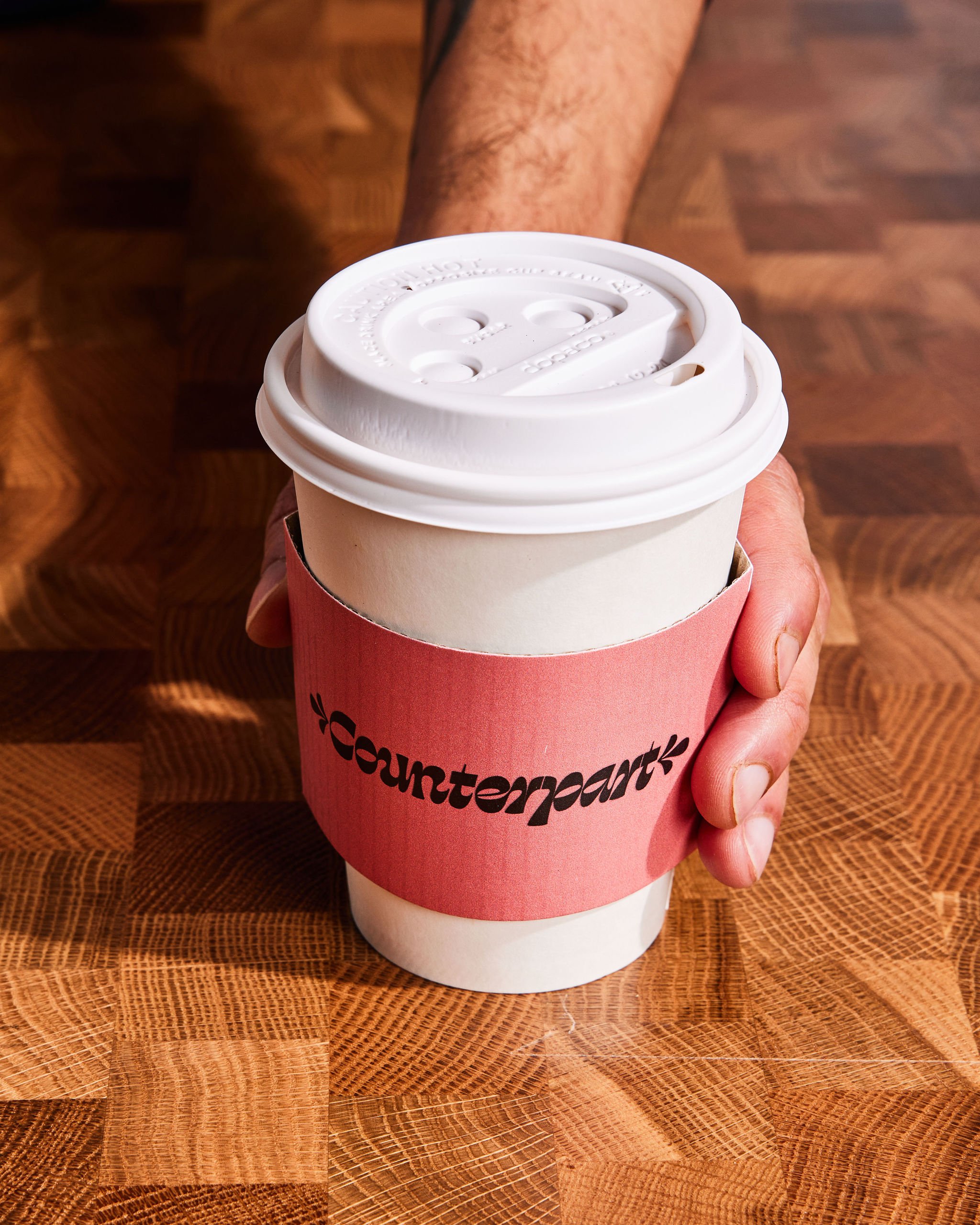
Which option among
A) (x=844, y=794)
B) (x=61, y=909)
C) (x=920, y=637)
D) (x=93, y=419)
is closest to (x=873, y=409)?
(x=920, y=637)

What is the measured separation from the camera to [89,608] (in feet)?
2.78

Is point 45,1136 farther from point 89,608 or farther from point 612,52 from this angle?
point 612,52

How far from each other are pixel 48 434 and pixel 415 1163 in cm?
67

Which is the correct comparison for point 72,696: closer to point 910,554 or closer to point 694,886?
point 694,886

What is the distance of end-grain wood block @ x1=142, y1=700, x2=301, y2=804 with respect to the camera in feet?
2.37

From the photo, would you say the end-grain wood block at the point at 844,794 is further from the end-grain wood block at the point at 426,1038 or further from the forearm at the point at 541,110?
the forearm at the point at 541,110

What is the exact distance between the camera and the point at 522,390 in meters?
0.46

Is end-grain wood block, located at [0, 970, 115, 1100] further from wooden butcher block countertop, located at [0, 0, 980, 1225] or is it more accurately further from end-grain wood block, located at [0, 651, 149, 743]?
end-grain wood block, located at [0, 651, 149, 743]

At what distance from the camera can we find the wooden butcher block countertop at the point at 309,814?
545mm

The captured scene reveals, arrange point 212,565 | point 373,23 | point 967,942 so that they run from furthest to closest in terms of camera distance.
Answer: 1. point 373,23
2. point 212,565
3. point 967,942

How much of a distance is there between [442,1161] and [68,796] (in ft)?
1.02

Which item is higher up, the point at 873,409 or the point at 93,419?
the point at 873,409

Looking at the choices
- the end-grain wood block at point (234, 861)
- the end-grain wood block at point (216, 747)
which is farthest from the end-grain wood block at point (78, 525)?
the end-grain wood block at point (234, 861)

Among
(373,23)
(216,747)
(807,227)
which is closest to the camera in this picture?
(216,747)
